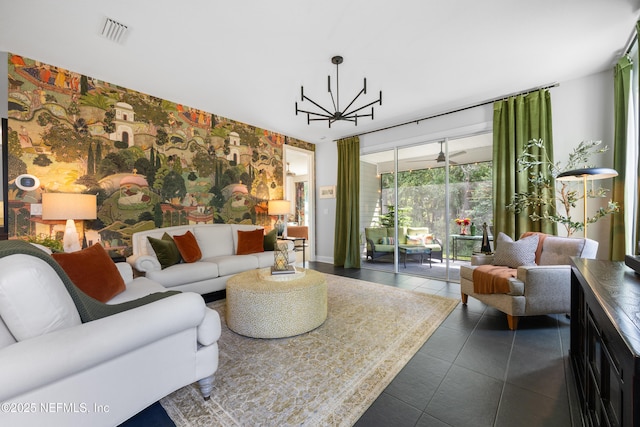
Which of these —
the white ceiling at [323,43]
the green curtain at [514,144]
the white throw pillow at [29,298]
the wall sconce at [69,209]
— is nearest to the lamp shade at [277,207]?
the white ceiling at [323,43]

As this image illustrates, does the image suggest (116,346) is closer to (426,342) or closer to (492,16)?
(426,342)

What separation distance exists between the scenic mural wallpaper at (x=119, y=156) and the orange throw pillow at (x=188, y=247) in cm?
54

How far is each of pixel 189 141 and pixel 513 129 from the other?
4.63 meters

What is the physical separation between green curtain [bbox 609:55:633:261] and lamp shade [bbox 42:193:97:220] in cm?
557

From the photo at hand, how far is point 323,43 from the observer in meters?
2.51

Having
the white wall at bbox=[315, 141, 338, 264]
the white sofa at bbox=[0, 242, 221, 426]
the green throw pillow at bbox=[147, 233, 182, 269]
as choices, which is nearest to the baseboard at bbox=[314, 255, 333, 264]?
the white wall at bbox=[315, 141, 338, 264]

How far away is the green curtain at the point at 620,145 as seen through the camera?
2.64m

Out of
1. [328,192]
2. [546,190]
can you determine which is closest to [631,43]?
[546,190]

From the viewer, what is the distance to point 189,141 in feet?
13.3

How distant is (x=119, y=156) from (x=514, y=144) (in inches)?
204

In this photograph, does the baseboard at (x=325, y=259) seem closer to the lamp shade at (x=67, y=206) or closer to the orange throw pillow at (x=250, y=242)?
the orange throw pillow at (x=250, y=242)

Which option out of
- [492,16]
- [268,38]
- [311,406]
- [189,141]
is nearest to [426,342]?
[311,406]

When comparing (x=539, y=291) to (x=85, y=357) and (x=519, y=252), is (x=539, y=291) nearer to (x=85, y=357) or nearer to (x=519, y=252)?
(x=519, y=252)

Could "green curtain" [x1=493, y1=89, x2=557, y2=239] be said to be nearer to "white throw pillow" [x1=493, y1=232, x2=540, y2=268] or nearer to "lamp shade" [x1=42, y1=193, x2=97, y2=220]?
"white throw pillow" [x1=493, y1=232, x2=540, y2=268]
